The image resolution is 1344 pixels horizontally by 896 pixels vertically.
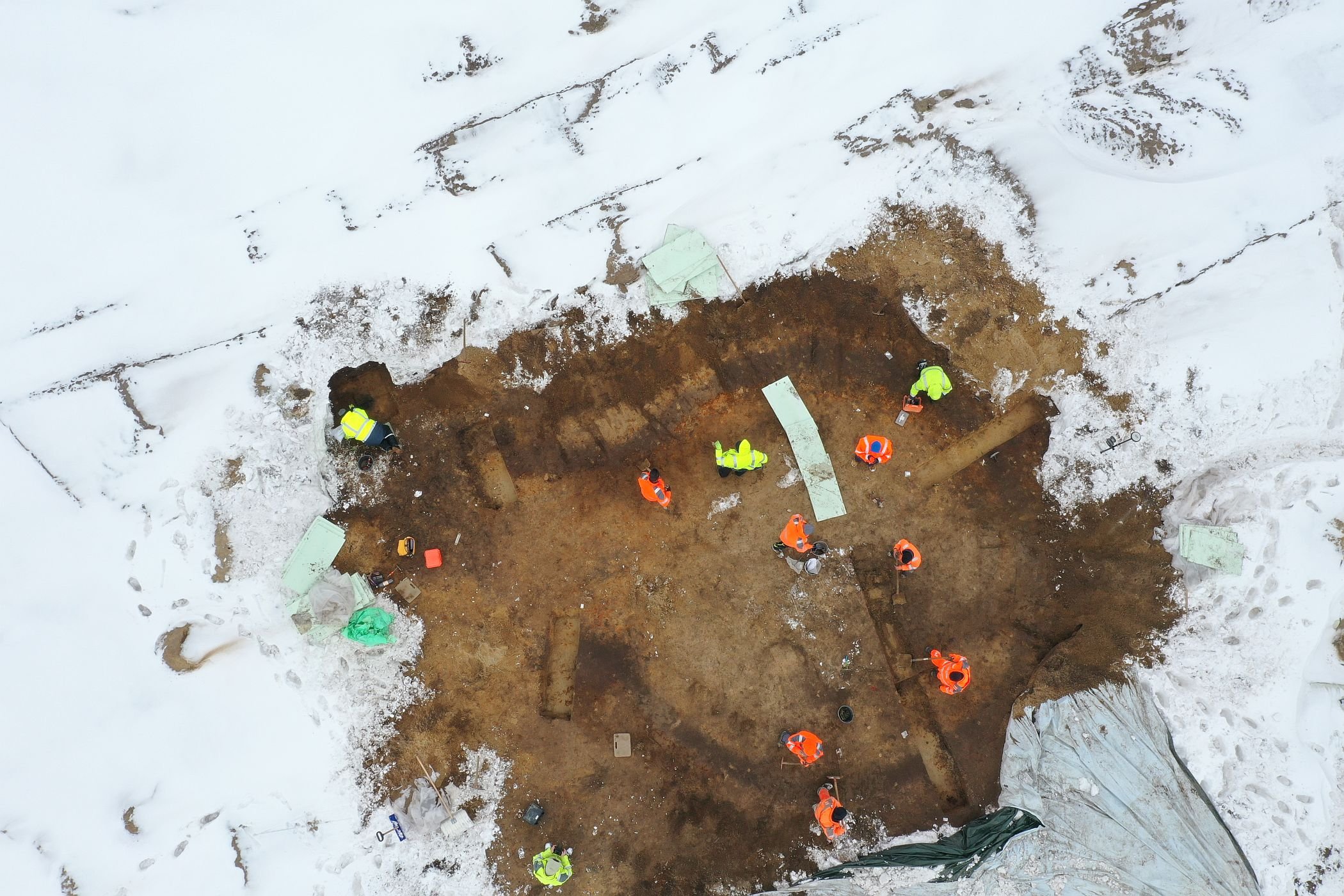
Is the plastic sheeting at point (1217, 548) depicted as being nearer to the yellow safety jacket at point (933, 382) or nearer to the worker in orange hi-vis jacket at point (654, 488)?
the yellow safety jacket at point (933, 382)

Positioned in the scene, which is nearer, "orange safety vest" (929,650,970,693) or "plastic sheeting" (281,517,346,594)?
"plastic sheeting" (281,517,346,594)

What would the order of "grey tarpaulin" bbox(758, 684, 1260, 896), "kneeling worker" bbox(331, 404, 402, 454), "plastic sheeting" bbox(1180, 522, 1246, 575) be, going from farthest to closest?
"plastic sheeting" bbox(1180, 522, 1246, 575) < "grey tarpaulin" bbox(758, 684, 1260, 896) < "kneeling worker" bbox(331, 404, 402, 454)

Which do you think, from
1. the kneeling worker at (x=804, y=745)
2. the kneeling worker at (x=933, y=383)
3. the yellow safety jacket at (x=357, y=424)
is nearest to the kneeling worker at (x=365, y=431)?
the yellow safety jacket at (x=357, y=424)

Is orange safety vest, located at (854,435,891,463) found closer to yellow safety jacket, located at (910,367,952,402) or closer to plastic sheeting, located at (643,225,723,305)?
yellow safety jacket, located at (910,367,952,402)

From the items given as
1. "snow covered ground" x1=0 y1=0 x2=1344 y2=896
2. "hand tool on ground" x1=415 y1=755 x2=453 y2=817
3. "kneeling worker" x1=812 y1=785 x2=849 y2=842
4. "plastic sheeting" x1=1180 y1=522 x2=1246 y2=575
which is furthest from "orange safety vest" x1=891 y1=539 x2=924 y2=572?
"hand tool on ground" x1=415 y1=755 x2=453 y2=817

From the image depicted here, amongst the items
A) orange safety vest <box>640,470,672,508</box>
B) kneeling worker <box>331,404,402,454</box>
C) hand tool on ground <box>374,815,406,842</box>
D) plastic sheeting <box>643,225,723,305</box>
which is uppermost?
plastic sheeting <box>643,225,723,305</box>

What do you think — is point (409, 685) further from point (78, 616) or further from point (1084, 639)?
point (1084, 639)

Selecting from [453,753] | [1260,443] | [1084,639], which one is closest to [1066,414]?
[1260,443]

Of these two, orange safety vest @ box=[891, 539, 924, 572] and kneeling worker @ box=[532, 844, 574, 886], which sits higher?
orange safety vest @ box=[891, 539, 924, 572]
